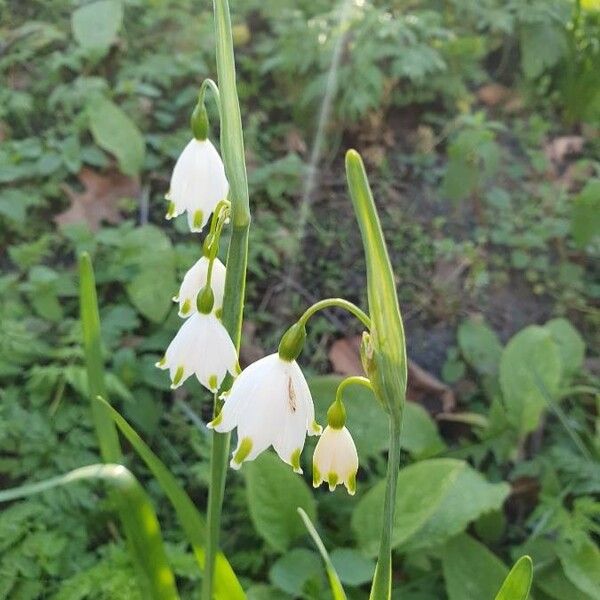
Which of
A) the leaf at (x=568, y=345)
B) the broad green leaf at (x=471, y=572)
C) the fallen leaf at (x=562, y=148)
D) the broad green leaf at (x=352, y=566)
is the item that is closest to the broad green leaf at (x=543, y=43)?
the fallen leaf at (x=562, y=148)

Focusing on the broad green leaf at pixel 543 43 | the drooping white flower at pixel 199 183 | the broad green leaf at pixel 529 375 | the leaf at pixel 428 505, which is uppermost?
the broad green leaf at pixel 543 43

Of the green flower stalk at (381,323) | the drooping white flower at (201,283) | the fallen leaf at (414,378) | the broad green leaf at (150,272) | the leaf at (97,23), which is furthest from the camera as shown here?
the leaf at (97,23)

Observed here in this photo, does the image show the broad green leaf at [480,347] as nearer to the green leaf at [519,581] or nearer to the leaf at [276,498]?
the leaf at [276,498]

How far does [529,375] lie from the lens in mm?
1745

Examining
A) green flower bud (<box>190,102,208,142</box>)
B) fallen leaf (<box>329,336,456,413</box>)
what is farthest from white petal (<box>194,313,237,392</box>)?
fallen leaf (<box>329,336,456,413</box>)

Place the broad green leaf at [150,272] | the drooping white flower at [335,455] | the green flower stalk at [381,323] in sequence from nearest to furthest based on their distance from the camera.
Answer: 1. the green flower stalk at [381,323]
2. the drooping white flower at [335,455]
3. the broad green leaf at [150,272]

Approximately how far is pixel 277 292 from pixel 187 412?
0.48m

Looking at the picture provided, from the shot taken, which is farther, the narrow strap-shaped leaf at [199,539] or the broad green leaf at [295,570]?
the broad green leaf at [295,570]

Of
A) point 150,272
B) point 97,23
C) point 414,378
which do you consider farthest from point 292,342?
point 97,23

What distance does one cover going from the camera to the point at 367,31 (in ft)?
7.66

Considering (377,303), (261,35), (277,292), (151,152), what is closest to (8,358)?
(277,292)

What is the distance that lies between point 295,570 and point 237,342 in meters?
0.62

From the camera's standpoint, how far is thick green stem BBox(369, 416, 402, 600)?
2.49 feet

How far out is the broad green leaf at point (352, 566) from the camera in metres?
1.35
